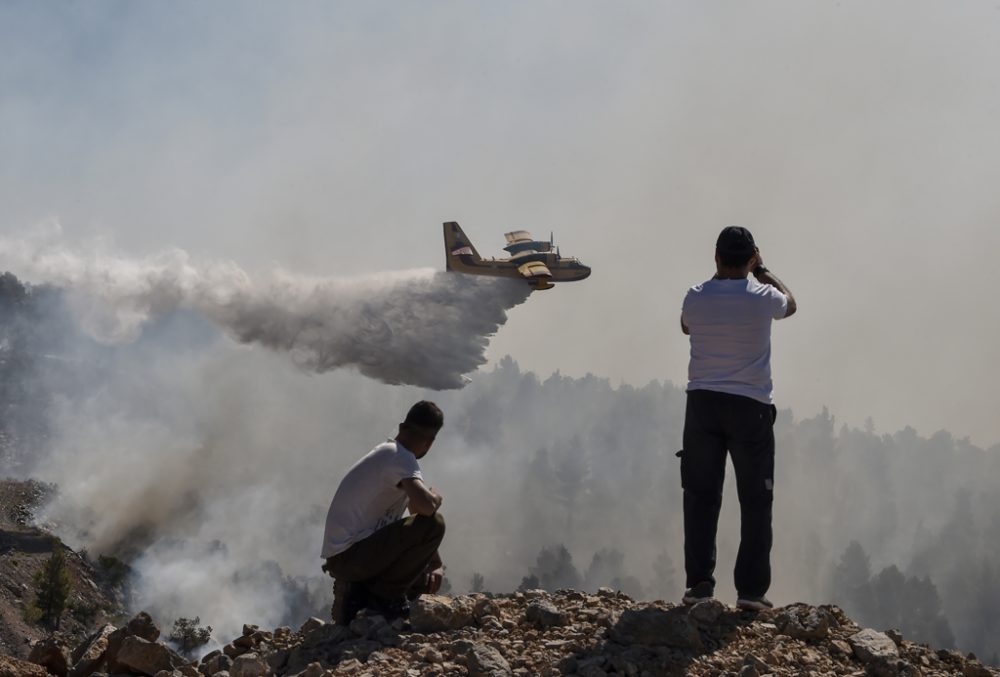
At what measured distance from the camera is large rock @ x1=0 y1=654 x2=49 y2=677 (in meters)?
8.80

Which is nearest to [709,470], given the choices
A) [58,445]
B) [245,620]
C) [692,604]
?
[692,604]

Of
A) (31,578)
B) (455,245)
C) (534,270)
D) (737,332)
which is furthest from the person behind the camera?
(31,578)

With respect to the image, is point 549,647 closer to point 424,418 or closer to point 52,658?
point 424,418

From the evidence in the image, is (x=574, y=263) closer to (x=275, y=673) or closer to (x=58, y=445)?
(x=275, y=673)

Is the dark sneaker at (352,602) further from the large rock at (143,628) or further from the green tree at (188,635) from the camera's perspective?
the green tree at (188,635)

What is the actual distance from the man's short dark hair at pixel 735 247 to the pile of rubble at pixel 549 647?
2.86 metres

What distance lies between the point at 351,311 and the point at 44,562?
74.5 metres

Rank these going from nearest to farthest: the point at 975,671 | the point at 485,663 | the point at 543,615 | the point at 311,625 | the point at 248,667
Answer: the point at 485,663 < the point at 975,671 < the point at 248,667 < the point at 543,615 < the point at 311,625

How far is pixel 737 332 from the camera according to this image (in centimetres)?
921

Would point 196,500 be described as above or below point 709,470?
above

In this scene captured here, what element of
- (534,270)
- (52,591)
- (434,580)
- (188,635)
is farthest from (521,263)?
(188,635)

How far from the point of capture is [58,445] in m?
174

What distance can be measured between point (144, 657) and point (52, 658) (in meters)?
1.10

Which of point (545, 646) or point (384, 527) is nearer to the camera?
point (545, 646)
